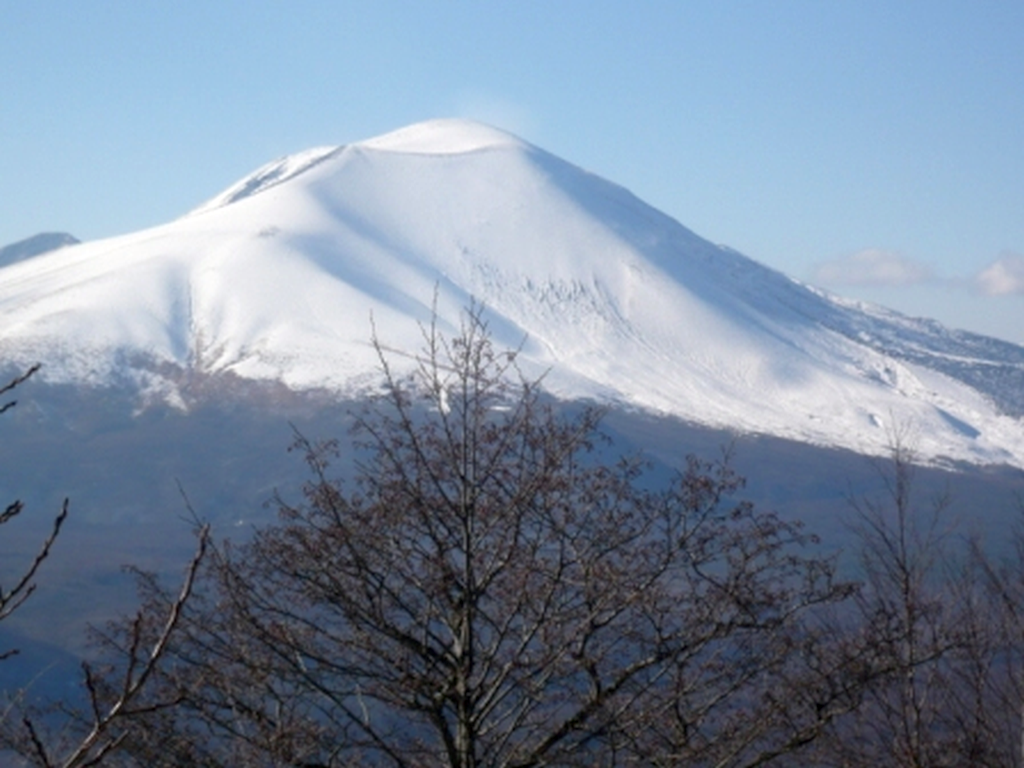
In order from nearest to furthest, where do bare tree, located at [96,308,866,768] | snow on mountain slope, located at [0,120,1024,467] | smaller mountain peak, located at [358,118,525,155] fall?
1. bare tree, located at [96,308,866,768]
2. snow on mountain slope, located at [0,120,1024,467]
3. smaller mountain peak, located at [358,118,525,155]

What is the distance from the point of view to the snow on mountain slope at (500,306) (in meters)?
56.5

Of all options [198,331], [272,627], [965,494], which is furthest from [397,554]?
[198,331]

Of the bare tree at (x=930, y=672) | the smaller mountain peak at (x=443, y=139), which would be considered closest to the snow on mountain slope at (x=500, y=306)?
the smaller mountain peak at (x=443, y=139)

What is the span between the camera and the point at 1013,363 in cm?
8056

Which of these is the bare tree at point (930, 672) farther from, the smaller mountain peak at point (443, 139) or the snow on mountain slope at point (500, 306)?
the smaller mountain peak at point (443, 139)

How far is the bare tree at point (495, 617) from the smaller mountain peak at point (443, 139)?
84.4 metres

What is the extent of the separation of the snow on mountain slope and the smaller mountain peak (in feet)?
3.12

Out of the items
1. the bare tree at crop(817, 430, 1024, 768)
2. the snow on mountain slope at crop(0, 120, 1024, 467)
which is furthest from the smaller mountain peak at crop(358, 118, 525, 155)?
the bare tree at crop(817, 430, 1024, 768)

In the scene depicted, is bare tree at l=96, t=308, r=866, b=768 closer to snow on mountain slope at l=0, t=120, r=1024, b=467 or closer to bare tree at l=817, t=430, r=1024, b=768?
bare tree at l=817, t=430, r=1024, b=768

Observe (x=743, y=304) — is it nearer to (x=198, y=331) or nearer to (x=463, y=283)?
(x=463, y=283)

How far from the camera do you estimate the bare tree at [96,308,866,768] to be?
6691mm

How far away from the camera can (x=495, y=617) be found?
709 cm

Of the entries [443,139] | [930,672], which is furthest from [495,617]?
[443,139]

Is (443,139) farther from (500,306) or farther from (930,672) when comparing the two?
(930,672)
